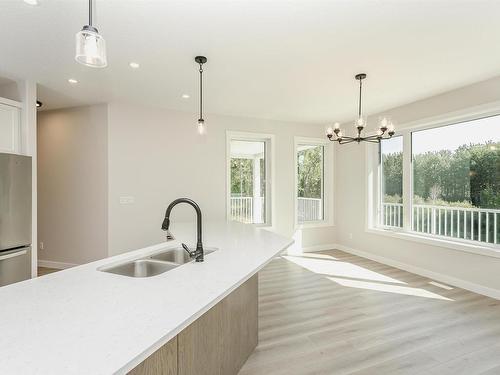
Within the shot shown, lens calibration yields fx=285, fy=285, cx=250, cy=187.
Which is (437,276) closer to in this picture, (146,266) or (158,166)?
(146,266)

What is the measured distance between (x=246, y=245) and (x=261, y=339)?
95cm

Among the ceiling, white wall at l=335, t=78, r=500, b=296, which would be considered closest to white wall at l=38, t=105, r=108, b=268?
the ceiling

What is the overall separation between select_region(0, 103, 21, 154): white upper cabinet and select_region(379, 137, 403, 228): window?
5.63 meters

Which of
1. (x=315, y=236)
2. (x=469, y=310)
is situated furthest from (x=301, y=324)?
(x=315, y=236)

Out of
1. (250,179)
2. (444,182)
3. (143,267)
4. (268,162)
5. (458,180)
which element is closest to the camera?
(143,267)

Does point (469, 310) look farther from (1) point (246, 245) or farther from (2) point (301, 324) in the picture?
(1) point (246, 245)

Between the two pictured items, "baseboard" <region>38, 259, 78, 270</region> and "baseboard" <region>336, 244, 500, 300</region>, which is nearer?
"baseboard" <region>336, 244, 500, 300</region>

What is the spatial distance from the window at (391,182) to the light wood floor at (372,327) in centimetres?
114

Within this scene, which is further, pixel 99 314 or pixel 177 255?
pixel 177 255

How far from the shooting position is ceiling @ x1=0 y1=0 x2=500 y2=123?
7.05 feet

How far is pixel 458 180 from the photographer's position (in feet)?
13.6

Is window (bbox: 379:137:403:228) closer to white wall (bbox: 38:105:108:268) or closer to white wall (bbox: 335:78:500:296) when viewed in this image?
white wall (bbox: 335:78:500:296)

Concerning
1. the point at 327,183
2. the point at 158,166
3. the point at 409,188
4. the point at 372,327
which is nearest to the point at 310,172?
the point at 327,183

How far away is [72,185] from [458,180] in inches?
236
